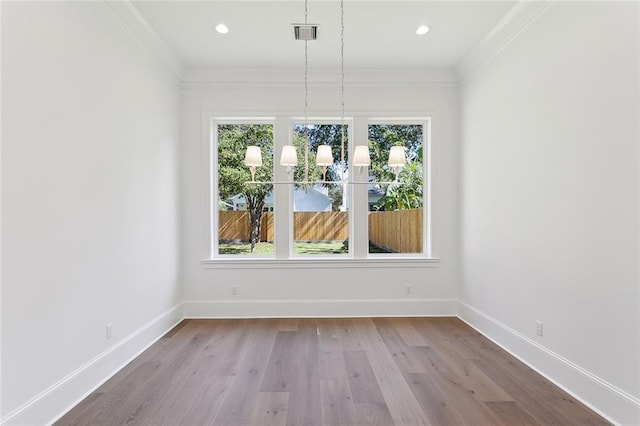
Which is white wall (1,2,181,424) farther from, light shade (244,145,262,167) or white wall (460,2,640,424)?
white wall (460,2,640,424)

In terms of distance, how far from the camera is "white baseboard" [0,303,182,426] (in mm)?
2021

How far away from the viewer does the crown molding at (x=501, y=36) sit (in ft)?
9.45

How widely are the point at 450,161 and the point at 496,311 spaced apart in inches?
72.5

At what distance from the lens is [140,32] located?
3.21 metres

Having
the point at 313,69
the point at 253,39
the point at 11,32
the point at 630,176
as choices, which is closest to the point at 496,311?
the point at 630,176

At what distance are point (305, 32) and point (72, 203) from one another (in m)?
2.42

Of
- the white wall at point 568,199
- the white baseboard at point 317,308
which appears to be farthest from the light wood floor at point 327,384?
the white baseboard at point 317,308

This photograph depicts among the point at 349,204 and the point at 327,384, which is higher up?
the point at 349,204

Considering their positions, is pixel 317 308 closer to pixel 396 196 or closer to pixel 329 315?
pixel 329 315

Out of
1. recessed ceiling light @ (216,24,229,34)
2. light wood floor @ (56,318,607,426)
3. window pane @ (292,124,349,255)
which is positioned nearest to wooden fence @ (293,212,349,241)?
window pane @ (292,124,349,255)

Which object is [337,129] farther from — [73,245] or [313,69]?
[73,245]

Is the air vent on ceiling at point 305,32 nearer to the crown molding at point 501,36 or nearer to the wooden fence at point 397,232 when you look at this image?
the crown molding at point 501,36

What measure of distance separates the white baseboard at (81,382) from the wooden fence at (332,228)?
1403 millimetres

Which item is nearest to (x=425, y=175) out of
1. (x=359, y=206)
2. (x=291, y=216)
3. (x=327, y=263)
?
(x=359, y=206)
